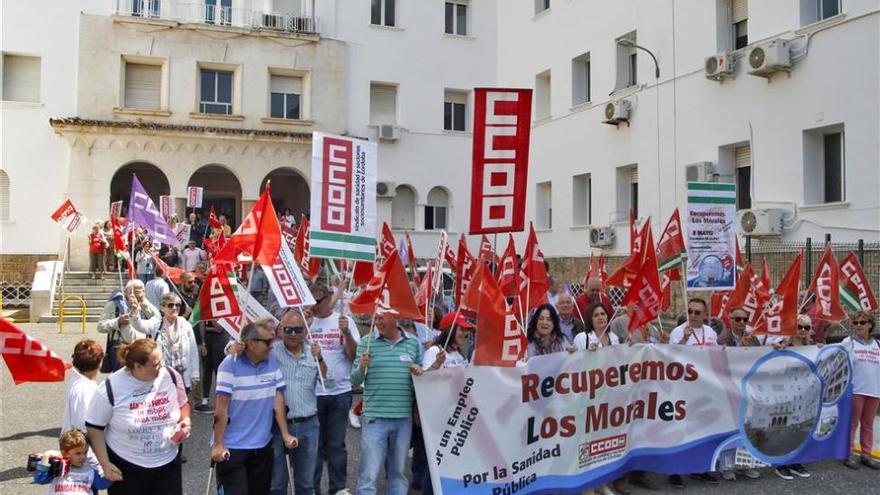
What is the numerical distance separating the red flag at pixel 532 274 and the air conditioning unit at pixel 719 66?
391 inches

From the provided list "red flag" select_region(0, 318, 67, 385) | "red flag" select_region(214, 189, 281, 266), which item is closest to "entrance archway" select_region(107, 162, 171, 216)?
"red flag" select_region(214, 189, 281, 266)

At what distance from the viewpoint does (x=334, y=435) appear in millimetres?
6652

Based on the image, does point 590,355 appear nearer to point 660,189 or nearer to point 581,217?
point 660,189

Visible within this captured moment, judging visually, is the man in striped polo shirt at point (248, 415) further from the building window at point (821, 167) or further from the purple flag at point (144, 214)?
the building window at point (821, 167)

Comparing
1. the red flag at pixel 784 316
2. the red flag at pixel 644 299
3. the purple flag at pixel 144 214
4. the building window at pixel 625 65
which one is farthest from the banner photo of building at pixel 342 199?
the building window at pixel 625 65

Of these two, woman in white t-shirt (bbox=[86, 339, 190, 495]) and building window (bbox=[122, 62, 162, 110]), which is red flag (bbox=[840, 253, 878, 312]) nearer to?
woman in white t-shirt (bbox=[86, 339, 190, 495])

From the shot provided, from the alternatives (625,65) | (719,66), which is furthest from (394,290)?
(625,65)

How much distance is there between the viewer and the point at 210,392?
1109 centimetres

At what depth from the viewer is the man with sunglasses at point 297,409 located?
231 inches

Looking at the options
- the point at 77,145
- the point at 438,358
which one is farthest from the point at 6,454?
the point at 77,145

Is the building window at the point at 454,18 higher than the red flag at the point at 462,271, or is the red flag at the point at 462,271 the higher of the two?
the building window at the point at 454,18

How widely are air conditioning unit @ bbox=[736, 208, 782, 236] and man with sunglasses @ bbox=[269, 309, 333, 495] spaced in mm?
12335

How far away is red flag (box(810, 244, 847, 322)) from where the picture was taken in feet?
30.2

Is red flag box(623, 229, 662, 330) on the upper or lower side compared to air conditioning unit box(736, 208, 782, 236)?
lower
